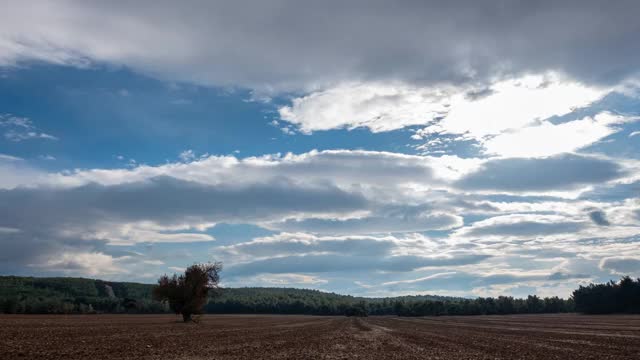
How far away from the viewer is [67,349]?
31375 millimetres

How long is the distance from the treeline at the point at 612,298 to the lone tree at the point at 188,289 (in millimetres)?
128019

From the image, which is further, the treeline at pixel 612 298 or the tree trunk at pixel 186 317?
the treeline at pixel 612 298

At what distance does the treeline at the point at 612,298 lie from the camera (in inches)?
6373

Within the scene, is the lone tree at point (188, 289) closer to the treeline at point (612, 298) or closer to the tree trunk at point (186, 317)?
the tree trunk at point (186, 317)

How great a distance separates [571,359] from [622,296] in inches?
6144

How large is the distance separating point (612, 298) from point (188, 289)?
136524 mm

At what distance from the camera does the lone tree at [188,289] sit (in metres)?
93.2

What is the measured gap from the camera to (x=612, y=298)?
171 m

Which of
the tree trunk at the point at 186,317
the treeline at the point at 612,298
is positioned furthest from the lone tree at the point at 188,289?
the treeline at the point at 612,298

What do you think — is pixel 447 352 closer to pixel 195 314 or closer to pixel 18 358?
pixel 18 358

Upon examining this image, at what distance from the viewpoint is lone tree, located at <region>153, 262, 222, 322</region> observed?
3669 inches

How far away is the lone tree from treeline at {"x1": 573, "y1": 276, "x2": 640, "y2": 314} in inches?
5040

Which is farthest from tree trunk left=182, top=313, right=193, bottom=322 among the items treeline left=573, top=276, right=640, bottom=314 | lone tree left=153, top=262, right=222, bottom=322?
treeline left=573, top=276, right=640, bottom=314

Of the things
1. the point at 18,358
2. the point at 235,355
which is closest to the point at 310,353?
the point at 235,355
